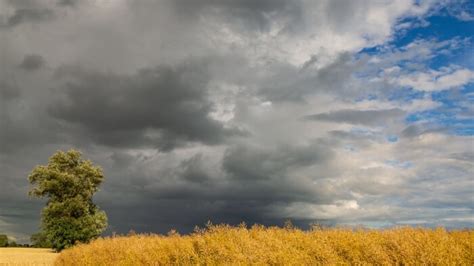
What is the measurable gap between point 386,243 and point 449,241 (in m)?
2.20

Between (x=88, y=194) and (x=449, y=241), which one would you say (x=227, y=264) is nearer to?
(x=449, y=241)

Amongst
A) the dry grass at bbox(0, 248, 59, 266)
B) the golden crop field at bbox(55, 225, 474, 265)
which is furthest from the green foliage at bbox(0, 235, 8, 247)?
the golden crop field at bbox(55, 225, 474, 265)

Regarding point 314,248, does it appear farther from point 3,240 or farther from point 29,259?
point 3,240

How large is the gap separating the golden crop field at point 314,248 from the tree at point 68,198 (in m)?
42.9

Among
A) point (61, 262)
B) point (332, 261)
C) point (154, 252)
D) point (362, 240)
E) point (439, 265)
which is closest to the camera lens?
point (439, 265)

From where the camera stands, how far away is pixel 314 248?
16094mm

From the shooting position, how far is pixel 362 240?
53.5 feet

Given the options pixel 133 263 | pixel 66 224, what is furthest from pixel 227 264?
A: pixel 66 224

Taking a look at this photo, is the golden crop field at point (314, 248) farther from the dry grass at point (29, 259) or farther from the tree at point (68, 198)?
the tree at point (68, 198)

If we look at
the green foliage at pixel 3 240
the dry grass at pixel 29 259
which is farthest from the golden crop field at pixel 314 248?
the green foliage at pixel 3 240

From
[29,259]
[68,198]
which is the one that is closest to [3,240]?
[68,198]

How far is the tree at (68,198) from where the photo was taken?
60062 mm

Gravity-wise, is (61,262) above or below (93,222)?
below

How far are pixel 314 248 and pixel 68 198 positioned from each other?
52.9 metres
